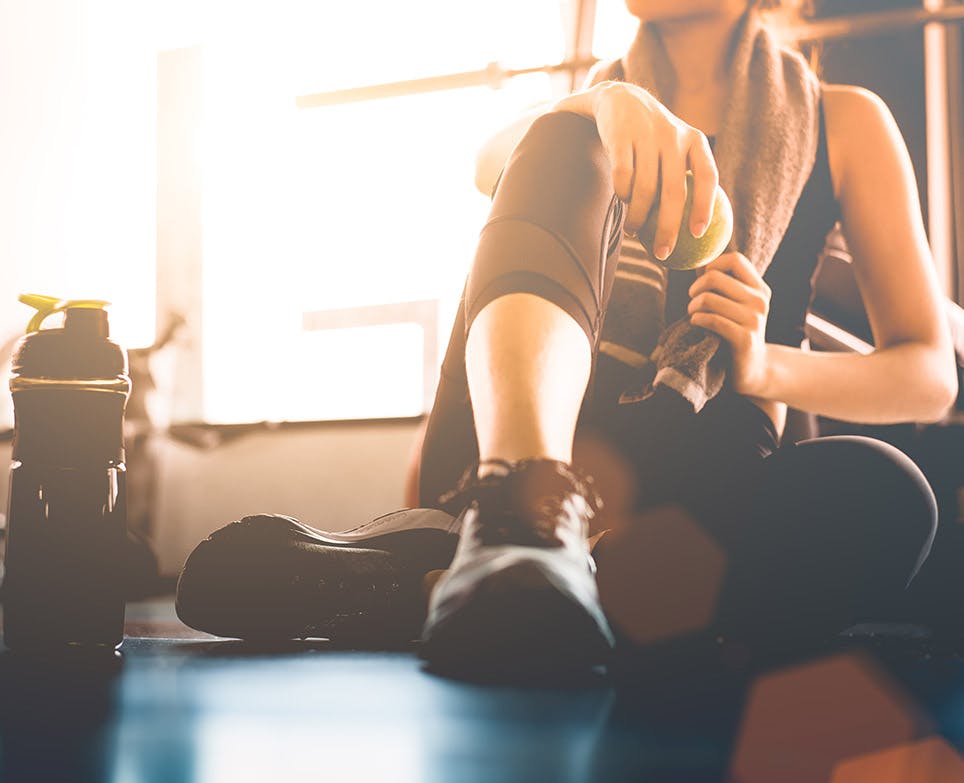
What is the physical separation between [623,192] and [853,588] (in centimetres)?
38

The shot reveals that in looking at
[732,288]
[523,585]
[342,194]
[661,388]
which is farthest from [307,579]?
[342,194]

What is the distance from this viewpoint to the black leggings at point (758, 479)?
77 cm

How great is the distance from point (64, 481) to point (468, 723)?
1.26ft

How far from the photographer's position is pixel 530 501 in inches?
24.6

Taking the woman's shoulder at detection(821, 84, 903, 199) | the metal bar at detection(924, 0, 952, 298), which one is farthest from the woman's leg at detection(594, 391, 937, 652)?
the metal bar at detection(924, 0, 952, 298)

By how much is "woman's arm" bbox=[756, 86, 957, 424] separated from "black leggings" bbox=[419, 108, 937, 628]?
1.07ft

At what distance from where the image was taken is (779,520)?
2.63 feet

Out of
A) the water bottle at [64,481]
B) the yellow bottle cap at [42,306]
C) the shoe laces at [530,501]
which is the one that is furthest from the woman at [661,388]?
the yellow bottle cap at [42,306]

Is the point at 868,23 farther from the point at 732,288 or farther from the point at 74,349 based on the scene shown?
the point at 74,349

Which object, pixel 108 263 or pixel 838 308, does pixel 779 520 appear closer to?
pixel 838 308

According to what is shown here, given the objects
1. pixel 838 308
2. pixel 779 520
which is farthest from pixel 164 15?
pixel 779 520

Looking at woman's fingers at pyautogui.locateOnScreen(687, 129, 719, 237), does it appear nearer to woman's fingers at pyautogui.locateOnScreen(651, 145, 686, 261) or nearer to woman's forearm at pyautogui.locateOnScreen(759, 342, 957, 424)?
woman's fingers at pyautogui.locateOnScreen(651, 145, 686, 261)

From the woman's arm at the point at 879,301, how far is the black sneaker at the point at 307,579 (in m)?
0.48

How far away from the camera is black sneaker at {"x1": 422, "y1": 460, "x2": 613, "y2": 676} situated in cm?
56
